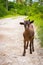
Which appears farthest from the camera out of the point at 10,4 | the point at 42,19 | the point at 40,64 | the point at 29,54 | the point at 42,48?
the point at 10,4

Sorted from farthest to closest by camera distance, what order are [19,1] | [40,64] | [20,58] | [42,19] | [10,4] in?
[19,1], [10,4], [42,19], [20,58], [40,64]

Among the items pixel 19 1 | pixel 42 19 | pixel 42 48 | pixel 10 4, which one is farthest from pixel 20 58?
pixel 19 1

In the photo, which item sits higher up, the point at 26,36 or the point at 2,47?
the point at 26,36

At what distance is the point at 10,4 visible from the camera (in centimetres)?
5366

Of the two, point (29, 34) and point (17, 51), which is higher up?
point (29, 34)

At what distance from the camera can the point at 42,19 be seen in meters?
18.5

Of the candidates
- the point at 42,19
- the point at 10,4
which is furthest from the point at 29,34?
the point at 10,4

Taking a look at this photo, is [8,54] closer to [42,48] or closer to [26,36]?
[26,36]

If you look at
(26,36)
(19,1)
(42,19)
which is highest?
(26,36)

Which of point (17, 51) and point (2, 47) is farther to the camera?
point (2, 47)

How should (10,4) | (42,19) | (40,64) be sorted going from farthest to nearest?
(10,4), (42,19), (40,64)

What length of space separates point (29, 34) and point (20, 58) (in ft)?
3.63

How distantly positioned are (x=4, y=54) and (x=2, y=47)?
176 centimetres

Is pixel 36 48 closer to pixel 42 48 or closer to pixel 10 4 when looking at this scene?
pixel 42 48
